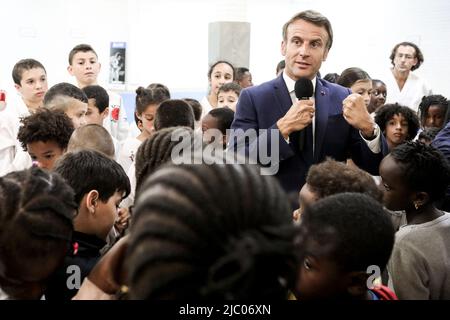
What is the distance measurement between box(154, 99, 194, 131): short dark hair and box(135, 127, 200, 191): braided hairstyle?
3.12 feet

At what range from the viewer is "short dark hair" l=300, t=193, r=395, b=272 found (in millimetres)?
1396

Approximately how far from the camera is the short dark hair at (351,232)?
4.58 ft

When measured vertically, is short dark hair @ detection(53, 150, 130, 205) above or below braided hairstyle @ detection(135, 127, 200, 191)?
below

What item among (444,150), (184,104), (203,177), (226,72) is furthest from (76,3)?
(203,177)

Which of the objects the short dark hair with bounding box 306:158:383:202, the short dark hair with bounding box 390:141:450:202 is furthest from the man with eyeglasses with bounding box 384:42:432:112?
the short dark hair with bounding box 306:158:383:202

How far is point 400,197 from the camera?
2105mm

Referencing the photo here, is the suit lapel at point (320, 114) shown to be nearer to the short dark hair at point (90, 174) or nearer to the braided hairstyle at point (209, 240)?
the short dark hair at point (90, 174)

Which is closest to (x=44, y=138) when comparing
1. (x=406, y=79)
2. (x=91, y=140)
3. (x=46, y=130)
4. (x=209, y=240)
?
(x=46, y=130)

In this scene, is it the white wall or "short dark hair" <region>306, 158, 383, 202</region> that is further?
the white wall

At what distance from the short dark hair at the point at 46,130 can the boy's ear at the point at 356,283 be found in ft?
5.63

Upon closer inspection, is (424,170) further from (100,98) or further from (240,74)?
(240,74)

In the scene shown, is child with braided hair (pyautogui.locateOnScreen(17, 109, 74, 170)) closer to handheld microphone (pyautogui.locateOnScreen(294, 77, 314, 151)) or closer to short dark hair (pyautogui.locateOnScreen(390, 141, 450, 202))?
handheld microphone (pyautogui.locateOnScreen(294, 77, 314, 151))

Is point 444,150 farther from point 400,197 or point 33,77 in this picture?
point 33,77

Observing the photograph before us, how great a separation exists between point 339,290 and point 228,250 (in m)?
0.74
